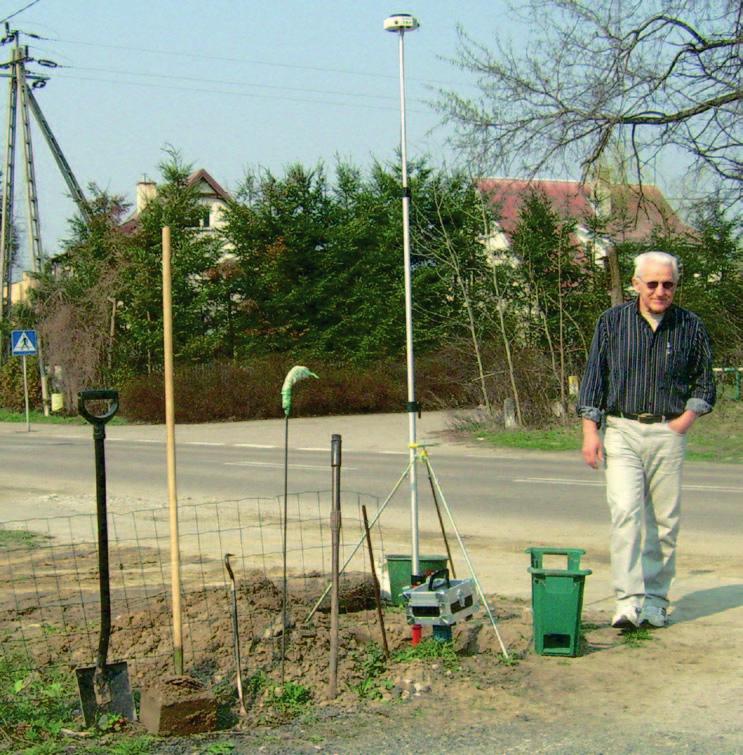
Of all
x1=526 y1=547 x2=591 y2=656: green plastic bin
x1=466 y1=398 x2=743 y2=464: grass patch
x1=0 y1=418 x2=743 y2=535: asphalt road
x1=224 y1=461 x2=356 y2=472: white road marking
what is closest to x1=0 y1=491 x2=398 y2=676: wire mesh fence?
x1=526 y1=547 x2=591 y2=656: green plastic bin

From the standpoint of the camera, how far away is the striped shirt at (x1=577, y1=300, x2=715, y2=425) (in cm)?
648

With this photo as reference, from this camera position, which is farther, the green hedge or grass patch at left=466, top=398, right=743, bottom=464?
the green hedge

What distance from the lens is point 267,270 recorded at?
128 ft

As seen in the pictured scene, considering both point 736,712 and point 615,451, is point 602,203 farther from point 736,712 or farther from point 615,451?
point 736,712

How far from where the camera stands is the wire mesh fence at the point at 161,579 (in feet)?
19.3

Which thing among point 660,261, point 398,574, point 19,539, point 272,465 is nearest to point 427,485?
point 272,465

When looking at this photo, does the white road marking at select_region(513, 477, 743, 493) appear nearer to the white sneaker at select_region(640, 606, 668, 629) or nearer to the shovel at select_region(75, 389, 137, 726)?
the white sneaker at select_region(640, 606, 668, 629)

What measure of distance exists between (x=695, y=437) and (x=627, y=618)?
1627 centimetres

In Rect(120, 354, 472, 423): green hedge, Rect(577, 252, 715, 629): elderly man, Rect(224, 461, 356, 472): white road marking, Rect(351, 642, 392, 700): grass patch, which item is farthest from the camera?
Rect(120, 354, 472, 423): green hedge

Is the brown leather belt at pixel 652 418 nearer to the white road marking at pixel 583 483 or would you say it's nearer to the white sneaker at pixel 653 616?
the white sneaker at pixel 653 616

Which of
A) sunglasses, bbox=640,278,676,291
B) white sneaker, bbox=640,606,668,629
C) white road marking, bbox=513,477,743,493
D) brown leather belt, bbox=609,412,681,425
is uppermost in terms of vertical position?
sunglasses, bbox=640,278,676,291

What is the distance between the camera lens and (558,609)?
19.0ft

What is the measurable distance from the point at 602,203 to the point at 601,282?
156 inches

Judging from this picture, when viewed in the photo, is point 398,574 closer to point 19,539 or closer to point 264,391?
point 19,539
